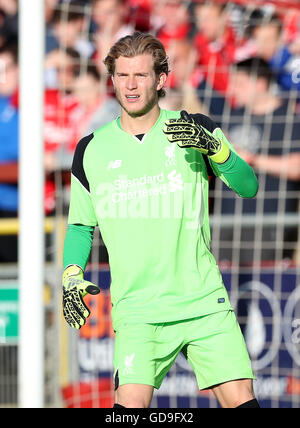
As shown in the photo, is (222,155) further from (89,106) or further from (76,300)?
(89,106)

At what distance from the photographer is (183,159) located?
402 cm

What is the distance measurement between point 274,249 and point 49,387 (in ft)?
7.05

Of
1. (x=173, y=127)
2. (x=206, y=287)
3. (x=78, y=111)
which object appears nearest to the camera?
A: (x=173, y=127)

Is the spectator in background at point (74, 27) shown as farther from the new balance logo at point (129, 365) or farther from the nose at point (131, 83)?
the new balance logo at point (129, 365)

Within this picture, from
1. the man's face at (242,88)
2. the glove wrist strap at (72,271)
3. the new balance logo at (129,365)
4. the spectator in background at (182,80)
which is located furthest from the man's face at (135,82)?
the man's face at (242,88)

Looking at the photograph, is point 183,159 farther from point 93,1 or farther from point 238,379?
point 93,1

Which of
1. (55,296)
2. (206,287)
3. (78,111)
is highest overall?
(78,111)

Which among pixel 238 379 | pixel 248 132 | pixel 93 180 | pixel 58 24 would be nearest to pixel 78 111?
pixel 58 24

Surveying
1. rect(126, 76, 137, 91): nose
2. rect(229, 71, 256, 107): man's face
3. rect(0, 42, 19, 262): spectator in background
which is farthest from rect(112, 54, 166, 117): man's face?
rect(0, 42, 19, 262): spectator in background

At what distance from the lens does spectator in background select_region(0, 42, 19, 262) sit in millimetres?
7473

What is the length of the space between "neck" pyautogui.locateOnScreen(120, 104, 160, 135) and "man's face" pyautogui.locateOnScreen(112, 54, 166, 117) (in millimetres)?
63

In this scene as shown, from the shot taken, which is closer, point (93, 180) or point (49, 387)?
point (93, 180)

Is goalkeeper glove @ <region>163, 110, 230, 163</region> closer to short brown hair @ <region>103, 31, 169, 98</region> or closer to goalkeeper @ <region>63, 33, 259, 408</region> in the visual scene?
goalkeeper @ <region>63, 33, 259, 408</region>

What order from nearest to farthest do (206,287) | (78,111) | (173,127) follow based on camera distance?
(173,127) < (206,287) < (78,111)
